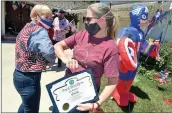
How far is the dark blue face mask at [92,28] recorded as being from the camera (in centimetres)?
240

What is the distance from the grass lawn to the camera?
500 cm

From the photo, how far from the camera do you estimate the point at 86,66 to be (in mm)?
2365

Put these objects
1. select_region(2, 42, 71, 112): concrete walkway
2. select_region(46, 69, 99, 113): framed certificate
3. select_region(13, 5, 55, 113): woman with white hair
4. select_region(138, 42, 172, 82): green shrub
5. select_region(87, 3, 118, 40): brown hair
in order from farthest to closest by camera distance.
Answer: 1. select_region(138, 42, 172, 82): green shrub
2. select_region(2, 42, 71, 112): concrete walkway
3. select_region(13, 5, 55, 113): woman with white hair
4. select_region(87, 3, 118, 40): brown hair
5. select_region(46, 69, 99, 113): framed certificate

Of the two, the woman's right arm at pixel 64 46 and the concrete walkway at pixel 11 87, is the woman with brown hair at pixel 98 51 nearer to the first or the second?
the woman's right arm at pixel 64 46

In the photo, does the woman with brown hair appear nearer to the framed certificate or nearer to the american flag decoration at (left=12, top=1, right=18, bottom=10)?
the framed certificate

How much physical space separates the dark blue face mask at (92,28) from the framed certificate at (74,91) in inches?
13.2

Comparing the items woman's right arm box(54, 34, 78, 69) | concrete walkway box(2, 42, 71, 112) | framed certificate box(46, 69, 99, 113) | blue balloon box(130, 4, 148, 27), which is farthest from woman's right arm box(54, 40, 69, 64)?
blue balloon box(130, 4, 148, 27)

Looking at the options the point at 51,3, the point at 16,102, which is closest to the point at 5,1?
the point at 51,3

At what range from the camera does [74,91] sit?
89.0 inches

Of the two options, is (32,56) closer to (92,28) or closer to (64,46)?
(64,46)

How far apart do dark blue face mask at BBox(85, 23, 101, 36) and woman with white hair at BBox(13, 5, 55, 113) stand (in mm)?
557

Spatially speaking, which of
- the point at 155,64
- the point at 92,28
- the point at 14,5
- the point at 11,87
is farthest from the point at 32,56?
the point at 14,5

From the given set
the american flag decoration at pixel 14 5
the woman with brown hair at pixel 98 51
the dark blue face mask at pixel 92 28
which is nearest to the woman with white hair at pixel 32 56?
the woman with brown hair at pixel 98 51

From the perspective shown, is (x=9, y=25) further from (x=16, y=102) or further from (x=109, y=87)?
(x=109, y=87)
